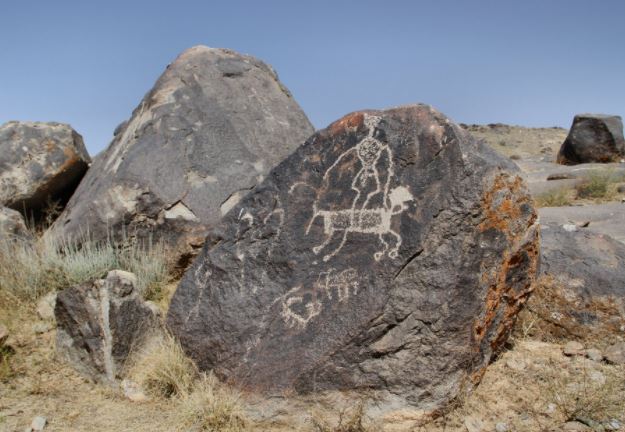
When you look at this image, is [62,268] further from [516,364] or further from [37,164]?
[516,364]

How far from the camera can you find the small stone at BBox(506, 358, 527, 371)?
12.1 ft

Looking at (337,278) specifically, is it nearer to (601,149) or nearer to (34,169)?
(34,169)

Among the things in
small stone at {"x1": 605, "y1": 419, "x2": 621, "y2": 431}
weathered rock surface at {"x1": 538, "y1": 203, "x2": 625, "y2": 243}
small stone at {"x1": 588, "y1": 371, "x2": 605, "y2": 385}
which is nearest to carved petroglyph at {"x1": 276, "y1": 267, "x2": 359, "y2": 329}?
small stone at {"x1": 605, "y1": 419, "x2": 621, "y2": 431}

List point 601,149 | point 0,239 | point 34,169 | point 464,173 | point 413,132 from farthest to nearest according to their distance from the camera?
point 601,149
point 34,169
point 0,239
point 413,132
point 464,173

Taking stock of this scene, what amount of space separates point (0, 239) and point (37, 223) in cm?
188

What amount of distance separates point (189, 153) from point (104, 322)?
7.51ft

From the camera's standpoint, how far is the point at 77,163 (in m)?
7.22

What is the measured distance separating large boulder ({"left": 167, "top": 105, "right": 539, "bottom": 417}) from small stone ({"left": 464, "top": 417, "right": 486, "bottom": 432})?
0.47 feet

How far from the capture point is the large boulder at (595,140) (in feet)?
49.5

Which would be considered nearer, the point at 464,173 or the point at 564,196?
the point at 464,173

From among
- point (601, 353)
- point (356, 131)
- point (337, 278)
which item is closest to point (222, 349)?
point (337, 278)

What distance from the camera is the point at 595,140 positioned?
15273mm

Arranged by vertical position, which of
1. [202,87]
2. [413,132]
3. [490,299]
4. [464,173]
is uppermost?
[202,87]

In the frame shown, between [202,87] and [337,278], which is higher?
[202,87]
